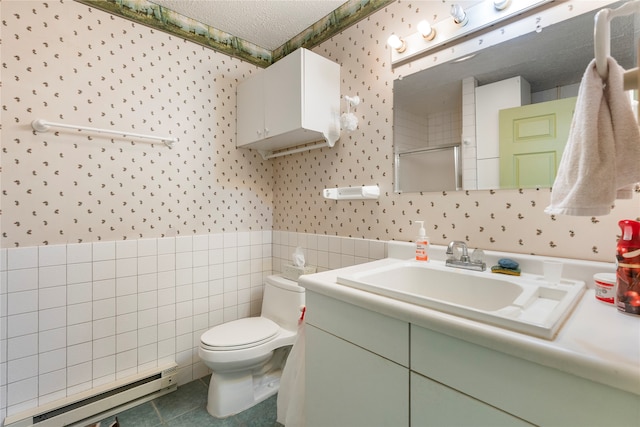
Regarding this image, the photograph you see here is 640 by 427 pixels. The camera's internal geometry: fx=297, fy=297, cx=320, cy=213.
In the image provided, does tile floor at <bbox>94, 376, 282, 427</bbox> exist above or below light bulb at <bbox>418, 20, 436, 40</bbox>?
below

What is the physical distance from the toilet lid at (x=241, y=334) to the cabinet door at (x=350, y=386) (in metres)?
0.60

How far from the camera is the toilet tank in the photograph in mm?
1829

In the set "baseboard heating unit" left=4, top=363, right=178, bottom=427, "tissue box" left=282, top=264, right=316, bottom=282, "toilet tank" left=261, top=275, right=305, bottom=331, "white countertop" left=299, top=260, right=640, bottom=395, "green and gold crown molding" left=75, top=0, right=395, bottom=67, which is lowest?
"baseboard heating unit" left=4, top=363, right=178, bottom=427

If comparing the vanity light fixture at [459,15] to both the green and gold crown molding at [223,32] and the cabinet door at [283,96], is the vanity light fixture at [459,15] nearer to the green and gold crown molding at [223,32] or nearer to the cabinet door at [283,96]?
the green and gold crown molding at [223,32]

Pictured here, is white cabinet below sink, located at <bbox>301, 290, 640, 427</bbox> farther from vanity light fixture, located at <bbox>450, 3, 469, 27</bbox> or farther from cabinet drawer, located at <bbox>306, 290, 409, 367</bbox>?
vanity light fixture, located at <bbox>450, 3, 469, 27</bbox>

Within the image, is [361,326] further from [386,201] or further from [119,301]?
[119,301]

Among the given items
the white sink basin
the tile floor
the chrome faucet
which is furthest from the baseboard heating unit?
the chrome faucet

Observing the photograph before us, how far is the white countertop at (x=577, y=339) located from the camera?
1.73 ft

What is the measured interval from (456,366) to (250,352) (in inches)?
47.9

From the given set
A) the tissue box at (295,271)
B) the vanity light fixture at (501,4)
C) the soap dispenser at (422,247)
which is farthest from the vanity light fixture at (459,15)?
the tissue box at (295,271)

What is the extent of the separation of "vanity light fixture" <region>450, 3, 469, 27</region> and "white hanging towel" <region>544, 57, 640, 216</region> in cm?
82

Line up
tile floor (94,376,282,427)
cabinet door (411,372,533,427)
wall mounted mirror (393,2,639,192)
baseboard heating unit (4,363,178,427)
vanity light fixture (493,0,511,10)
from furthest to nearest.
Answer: tile floor (94,376,282,427)
baseboard heating unit (4,363,178,427)
vanity light fixture (493,0,511,10)
wall mounted mirror (393,2,639,192)
cabinet door (411,372,533,427)

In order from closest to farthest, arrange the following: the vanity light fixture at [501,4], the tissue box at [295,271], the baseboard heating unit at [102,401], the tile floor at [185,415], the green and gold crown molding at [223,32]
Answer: the vanity light fixture at [501,4] < the baseboard heating unit at [102,401] < the tile floor at [185,415] < the green and gold crown molding at [223,32] < the tissue box at [295,271]

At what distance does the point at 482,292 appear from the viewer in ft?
3.61
